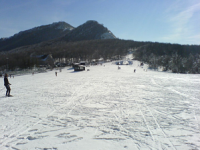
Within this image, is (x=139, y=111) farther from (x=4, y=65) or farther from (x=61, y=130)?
(x=4, y=65)

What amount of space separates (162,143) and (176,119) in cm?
232

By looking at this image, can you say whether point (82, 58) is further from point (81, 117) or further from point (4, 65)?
point (81, 117)

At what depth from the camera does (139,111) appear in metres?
7.14

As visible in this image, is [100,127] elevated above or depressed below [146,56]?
below

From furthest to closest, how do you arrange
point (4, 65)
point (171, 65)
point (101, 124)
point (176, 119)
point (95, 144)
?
point (4, 65) → point (171, 65) → point (176, 119) → point (101, 124) → point (95, 144)

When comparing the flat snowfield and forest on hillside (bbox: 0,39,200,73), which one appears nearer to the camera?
the flat snowfield

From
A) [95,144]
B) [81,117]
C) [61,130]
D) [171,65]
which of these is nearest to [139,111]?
[81,117]

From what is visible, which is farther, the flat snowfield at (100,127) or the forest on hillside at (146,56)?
the forest on hillside at (146,56)

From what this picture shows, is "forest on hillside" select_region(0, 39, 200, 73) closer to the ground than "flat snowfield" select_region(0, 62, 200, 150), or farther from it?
farther from it

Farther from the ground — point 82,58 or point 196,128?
point 82,58

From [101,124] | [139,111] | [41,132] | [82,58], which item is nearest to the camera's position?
[41,132]

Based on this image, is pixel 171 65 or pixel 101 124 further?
pixel 171 65

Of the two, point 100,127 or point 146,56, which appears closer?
point 100,127

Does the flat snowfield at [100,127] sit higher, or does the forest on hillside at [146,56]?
the forest on hillside at [146,56]
